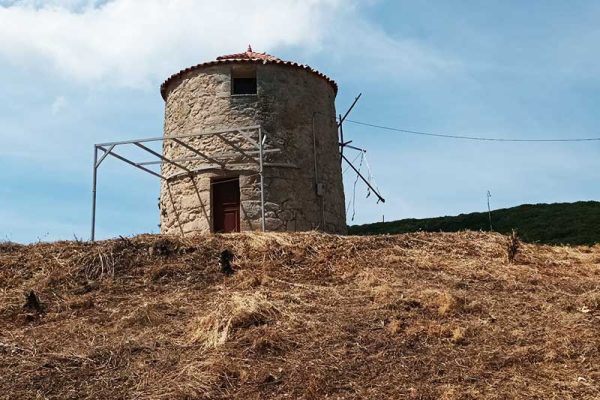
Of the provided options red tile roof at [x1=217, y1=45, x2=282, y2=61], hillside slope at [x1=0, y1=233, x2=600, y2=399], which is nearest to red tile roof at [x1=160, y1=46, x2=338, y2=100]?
red tile roof at [x1=217, y1=45, x2=282, y2=61]

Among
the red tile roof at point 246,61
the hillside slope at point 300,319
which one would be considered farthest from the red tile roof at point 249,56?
the hillside slope at point 300,319

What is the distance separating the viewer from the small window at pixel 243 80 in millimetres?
16344

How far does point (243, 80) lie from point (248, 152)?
6.78ft

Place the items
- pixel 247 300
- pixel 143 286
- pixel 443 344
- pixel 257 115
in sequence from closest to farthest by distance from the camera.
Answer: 1. pixel 443 344
2. pixel 247 300
3. pixel 143 286
4. pixel 257 115

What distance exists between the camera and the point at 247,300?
888 cm

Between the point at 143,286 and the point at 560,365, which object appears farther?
the point at 143,286

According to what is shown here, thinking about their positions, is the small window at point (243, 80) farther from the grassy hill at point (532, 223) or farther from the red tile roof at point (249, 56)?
the grassy hill at point (532, 223)

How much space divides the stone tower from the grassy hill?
504 centimetres

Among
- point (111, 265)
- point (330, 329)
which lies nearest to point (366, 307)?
point (330, 329)

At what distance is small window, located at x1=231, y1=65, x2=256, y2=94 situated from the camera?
16.3 m

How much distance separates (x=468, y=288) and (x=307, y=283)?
7.89 feet

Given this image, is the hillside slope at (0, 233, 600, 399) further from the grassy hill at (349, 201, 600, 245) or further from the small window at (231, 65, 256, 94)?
the grassy hill at (349, 201, 600, 245)

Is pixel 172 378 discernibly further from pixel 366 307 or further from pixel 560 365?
pixel 560 365

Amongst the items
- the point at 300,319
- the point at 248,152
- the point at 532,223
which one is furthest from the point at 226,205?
the point at 532,223
